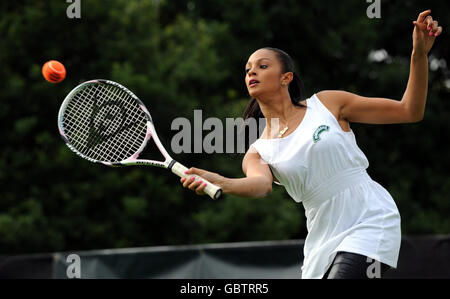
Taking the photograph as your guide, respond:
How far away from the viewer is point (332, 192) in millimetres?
4309

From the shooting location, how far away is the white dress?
166 inches

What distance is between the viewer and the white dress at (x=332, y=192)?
421 cm

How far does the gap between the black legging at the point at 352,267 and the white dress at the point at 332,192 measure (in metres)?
0.06

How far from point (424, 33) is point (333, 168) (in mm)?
944

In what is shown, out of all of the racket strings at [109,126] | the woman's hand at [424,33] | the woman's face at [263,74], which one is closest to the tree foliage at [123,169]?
the racket strings at [109,126]

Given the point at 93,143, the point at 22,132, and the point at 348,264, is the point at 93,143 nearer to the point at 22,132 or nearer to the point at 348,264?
the point at 348,264

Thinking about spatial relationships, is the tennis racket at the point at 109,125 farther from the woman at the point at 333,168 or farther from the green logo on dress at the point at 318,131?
the green logo on dress at the point at 318,131

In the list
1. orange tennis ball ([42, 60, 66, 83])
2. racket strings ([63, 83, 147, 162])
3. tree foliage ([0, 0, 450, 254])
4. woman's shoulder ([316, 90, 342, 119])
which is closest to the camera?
woman's shoulder ([316, 90, 342, 119])

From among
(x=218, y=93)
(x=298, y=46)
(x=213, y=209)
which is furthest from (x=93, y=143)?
(x=298, y=46)

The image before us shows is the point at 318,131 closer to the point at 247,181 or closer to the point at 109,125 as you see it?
the point at 247,181

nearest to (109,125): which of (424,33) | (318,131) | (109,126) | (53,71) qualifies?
(109,126)

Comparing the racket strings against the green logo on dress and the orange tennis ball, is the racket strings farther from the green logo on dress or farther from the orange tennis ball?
the green logo on dress

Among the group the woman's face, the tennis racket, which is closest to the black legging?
the woman's face

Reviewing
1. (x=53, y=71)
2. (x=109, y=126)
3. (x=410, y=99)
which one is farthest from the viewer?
(x=53, y=71)
